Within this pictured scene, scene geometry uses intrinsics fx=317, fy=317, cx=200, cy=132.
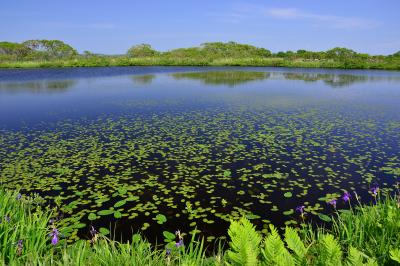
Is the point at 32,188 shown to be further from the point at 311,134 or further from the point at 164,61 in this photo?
the point at 164,61

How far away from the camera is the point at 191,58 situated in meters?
64.7

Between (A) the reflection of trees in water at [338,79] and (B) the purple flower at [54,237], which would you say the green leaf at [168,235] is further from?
(A) the reflection of trees in water at [338,79]

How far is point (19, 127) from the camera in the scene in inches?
497

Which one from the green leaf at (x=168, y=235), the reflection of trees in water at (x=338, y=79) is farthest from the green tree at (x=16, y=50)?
the green leaf at (x=168, y=235)

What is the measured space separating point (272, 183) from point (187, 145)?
3.66 metres

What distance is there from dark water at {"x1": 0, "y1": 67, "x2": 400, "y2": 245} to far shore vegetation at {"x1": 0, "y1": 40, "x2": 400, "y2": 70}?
40.6 m

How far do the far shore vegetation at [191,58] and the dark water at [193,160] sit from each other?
4064cm

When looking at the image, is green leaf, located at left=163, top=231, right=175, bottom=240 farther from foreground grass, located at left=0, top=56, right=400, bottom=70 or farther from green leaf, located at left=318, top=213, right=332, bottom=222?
foreground grass, located at left=0, top=56, right=400, bottom=70

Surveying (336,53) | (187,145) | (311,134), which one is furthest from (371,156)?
(336,53)

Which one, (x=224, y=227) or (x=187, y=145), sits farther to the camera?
(x=187, y=145)

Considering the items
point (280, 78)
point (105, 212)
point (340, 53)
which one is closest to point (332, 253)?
point (105, 212)

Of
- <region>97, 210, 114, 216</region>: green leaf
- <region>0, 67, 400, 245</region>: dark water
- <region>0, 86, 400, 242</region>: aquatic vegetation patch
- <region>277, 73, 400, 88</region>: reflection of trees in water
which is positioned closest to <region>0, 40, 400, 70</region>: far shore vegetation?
<region>277, 73, 400, 88</region>: reflection of trees in water

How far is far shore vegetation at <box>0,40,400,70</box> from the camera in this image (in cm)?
5422

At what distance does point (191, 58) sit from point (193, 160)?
58.2 m
